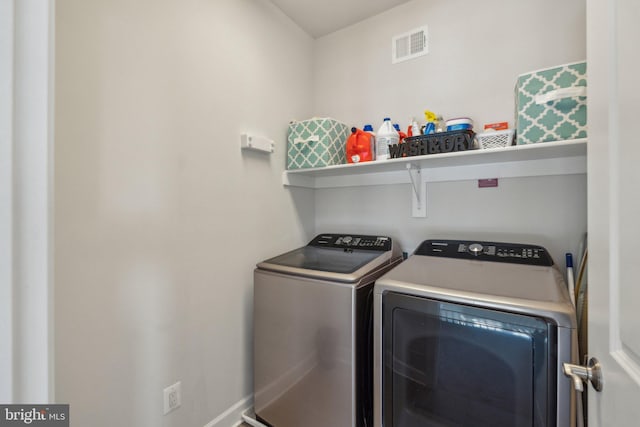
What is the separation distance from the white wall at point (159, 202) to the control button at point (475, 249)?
1.17 meters

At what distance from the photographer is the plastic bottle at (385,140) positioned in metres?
1.68

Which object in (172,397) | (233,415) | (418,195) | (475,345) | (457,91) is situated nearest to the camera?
(475,345)

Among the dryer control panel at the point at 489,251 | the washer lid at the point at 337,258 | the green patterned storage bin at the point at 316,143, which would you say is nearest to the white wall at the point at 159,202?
the green patterned storage bin at the point at 316,143

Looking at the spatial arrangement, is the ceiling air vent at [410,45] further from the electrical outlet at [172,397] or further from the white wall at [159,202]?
the electrical outlet at [172,397]

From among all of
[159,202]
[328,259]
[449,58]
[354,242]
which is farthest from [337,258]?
[449,58]

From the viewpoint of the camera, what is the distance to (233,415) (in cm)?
156

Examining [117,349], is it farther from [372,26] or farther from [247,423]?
[372,26]

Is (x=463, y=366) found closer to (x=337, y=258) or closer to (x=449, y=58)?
(x=337, y=258)

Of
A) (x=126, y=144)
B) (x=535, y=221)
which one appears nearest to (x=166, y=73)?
(x=126, y=144)

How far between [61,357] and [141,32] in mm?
1298

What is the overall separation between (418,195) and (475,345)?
100 centimetres

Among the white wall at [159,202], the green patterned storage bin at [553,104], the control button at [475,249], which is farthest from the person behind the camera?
the control button at [475,249]

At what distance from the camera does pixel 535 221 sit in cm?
148

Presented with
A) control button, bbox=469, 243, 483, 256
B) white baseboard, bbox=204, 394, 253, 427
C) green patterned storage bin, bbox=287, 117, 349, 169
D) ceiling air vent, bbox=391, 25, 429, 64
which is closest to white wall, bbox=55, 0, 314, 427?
white baseboard, bbox=204, 394, 253, 427
